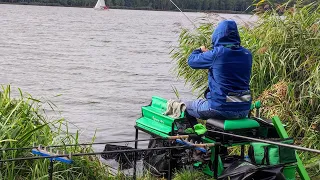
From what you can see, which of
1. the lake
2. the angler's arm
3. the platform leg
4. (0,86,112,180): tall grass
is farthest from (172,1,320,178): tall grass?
(0,86,112,180): tall grass

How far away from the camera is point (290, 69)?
7398 millimetres

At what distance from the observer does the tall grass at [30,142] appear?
17.2ft

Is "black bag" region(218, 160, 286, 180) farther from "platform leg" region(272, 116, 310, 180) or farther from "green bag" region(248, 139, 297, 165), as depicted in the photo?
"platform leg" region(272, 116, 310, 180)

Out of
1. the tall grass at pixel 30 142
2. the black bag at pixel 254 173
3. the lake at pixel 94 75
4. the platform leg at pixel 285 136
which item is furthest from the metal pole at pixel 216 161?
the lake at pixel 94 75

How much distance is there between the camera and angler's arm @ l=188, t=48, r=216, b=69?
5202 millimetres

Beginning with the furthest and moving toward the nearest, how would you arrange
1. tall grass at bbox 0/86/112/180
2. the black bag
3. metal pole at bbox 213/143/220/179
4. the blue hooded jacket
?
tall grass at bbox 0/86/112/180 → the blue hooded jacket → metal pole at bbox 213/143/220/179 → the black bag

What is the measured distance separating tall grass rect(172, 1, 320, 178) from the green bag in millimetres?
1073

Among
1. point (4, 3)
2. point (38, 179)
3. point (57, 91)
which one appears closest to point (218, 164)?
point (38, 179)

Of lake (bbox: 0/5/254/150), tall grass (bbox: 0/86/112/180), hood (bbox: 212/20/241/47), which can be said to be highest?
hood (bbox: 212/20/241/47)

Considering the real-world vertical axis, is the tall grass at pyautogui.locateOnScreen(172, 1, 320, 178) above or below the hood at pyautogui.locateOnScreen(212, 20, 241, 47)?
below

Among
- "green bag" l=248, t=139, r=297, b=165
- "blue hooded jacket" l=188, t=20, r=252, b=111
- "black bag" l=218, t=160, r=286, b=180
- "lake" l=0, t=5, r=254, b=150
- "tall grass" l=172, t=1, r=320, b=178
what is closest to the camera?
"black bag" l=218, t=160, r=286, b=180

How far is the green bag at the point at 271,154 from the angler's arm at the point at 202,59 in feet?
3.09

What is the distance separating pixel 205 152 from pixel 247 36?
3939 mm

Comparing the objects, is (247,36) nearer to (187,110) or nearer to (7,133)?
(187,110)
